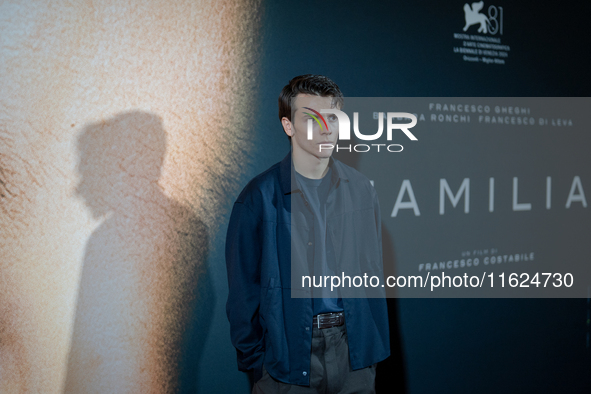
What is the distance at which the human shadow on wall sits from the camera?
2.00 metres

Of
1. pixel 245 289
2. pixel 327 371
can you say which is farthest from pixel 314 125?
pixel 327 371

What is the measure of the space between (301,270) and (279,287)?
0.34 feet

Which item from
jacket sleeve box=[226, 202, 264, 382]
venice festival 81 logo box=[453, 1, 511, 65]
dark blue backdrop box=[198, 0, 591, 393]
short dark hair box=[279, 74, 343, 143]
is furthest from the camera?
venice festival 81 logo box=[453, 1, 511, 65]

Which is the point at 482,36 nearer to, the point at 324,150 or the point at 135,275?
the point at 324,150

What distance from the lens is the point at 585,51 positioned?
3.24m

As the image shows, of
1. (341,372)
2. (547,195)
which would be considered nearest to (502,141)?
(547,195)

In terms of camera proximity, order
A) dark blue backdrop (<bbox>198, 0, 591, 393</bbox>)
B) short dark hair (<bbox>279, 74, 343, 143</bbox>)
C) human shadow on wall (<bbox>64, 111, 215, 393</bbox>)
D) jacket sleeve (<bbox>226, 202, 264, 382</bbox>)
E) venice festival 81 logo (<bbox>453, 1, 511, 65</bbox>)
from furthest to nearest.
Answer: venice festival 81 logo (<bbox>453, 1, 511, 65</bbox>), dark blue backdrop (<bbox>198, 0, 591, 393</bbox>), human shadow on wall (<bbox>64, 111, 215, 393</bbox>), short dark hair (<bbox>279, 74, 343, 143</bbox>), jacket sleeve (<bbox>226, 202, 264, 382</bbox>)

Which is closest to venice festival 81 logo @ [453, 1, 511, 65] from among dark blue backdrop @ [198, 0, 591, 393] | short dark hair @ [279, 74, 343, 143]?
dark blue backdrop @ [198, 0, 591, 393]

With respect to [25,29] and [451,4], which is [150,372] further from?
[451,4]

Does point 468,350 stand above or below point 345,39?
below

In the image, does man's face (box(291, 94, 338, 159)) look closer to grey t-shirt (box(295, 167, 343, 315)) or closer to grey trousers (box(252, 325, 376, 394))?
grey t-shirt (box(295, 167, 343, 315))

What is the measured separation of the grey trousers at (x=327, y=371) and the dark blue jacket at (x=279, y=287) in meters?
0.03

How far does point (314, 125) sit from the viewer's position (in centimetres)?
184

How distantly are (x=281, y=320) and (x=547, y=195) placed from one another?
224 cm
